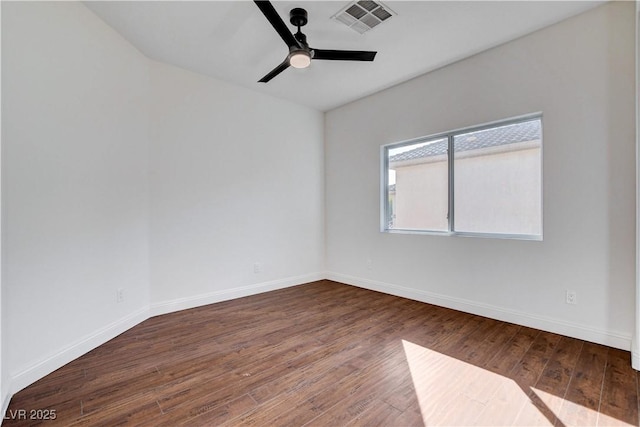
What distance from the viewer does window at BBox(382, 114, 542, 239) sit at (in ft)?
9.43

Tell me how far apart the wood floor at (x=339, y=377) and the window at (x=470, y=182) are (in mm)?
1074

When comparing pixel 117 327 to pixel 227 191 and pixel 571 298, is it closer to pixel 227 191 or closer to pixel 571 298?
pixel 227 191

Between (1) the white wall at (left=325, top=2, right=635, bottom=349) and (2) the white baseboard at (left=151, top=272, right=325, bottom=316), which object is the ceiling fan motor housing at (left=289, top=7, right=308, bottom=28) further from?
(2) the white baseboard at (left=151, top=272, right=325, bottom=316)

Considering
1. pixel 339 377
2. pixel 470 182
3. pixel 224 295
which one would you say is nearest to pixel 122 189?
pixel 224 295

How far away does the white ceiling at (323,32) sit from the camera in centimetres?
237

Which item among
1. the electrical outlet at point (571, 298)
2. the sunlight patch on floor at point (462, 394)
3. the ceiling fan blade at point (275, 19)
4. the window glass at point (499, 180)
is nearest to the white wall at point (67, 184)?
the ceiling fan blade at point (275, 19)

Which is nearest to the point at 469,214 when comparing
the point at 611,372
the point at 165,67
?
the point at 611,372

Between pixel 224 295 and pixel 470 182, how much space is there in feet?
10.9

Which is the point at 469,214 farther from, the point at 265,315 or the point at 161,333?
the point at 161,333

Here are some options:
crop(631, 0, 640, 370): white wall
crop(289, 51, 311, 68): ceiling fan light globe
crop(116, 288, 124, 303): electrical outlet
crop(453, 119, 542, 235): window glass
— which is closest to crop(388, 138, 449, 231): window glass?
crop(453, 119, 542, 235): window glass

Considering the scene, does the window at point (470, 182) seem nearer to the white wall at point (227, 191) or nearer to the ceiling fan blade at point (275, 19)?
the white wall at point (227, 191)

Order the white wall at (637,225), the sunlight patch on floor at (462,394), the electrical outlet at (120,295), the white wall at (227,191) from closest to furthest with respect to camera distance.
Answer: the sunlight patch on floor at (462,394) → the white wall at (637,225) → the electrical outlet at (120,295) → the white wall at (227,191)

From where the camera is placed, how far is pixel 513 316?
2867 millimetres

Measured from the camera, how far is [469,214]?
10.8ft
